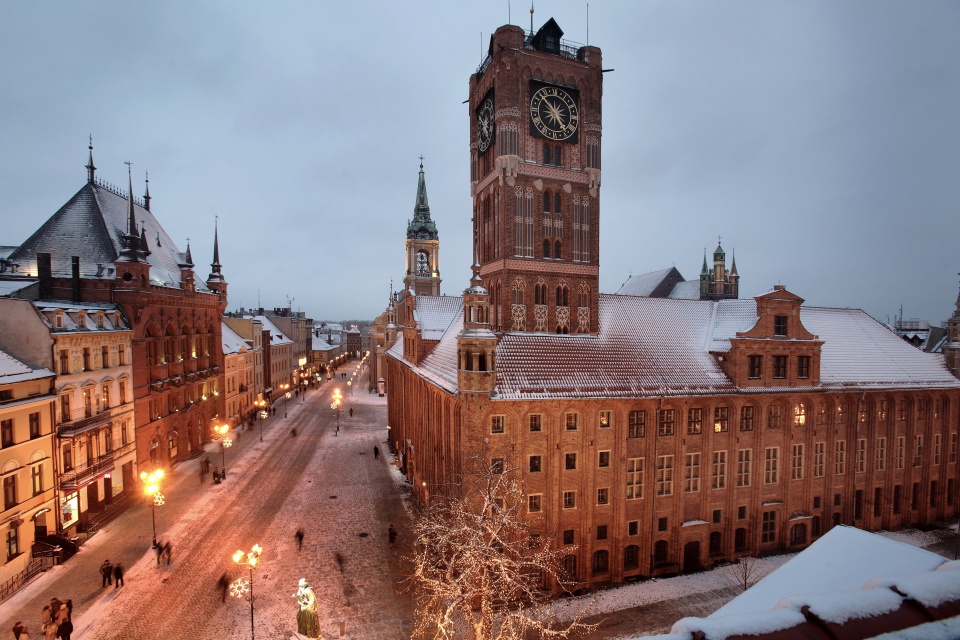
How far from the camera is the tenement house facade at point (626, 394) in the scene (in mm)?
27469

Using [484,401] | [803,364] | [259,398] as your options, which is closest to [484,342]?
[484,401]

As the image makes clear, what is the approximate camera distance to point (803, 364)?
106 ft

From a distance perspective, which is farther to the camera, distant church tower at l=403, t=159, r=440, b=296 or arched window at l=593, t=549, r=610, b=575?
distant church tower at l=403, t=159, r=440, b=296

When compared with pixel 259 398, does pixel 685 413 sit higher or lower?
higher

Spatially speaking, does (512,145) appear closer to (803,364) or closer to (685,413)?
(685,413)

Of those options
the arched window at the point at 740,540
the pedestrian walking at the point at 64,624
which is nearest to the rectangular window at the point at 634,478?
the arched window at the point at 740,540

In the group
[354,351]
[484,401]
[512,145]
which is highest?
[512,145]

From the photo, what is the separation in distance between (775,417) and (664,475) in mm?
9326

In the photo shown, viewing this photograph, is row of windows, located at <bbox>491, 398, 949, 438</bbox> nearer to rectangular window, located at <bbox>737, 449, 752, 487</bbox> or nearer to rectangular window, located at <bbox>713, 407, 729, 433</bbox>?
rectangular window, located at <bbox>713, 407, 729, 433</bbox>

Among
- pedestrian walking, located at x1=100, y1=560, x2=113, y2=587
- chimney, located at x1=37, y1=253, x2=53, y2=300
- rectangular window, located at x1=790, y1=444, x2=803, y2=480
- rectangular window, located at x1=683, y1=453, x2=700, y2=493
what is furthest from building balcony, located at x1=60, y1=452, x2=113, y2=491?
rectangular window, located at x1=790, y1=444, x2=803, y2=480

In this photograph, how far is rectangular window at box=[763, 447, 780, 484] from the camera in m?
31.4

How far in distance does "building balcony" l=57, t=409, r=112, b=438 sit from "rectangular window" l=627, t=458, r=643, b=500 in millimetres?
34688

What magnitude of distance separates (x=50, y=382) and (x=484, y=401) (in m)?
27.0

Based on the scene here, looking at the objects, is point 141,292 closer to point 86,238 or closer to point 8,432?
point 86,238
